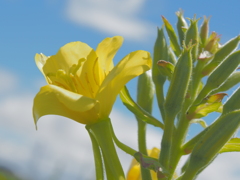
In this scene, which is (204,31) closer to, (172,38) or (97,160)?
(172,38)

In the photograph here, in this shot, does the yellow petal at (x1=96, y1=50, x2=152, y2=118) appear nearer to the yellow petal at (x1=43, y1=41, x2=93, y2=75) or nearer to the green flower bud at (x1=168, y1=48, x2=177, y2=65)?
the yellow petal at (x1=43, y1=41, x2=93, y2=75)

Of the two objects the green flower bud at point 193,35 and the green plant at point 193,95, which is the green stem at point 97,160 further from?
Answer: the green flower bud at point 193,35

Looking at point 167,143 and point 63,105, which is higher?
point 63,105

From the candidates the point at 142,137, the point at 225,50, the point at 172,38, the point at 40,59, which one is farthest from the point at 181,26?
the point at 40,59

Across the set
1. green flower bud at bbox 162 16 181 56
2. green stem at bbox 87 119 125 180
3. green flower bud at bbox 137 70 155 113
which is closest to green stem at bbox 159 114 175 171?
green stem at bbox 87 119 125 180

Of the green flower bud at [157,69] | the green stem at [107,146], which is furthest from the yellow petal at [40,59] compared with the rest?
the green flower bud at [157,69]

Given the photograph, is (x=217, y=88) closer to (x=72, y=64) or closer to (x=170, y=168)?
(x=170, y=168)

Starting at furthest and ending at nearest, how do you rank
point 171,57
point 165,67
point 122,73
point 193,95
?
point 171,57 → point 193,95 → point 165,67 → point 122,73

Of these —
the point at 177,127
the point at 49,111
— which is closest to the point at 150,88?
the point at 177,127
